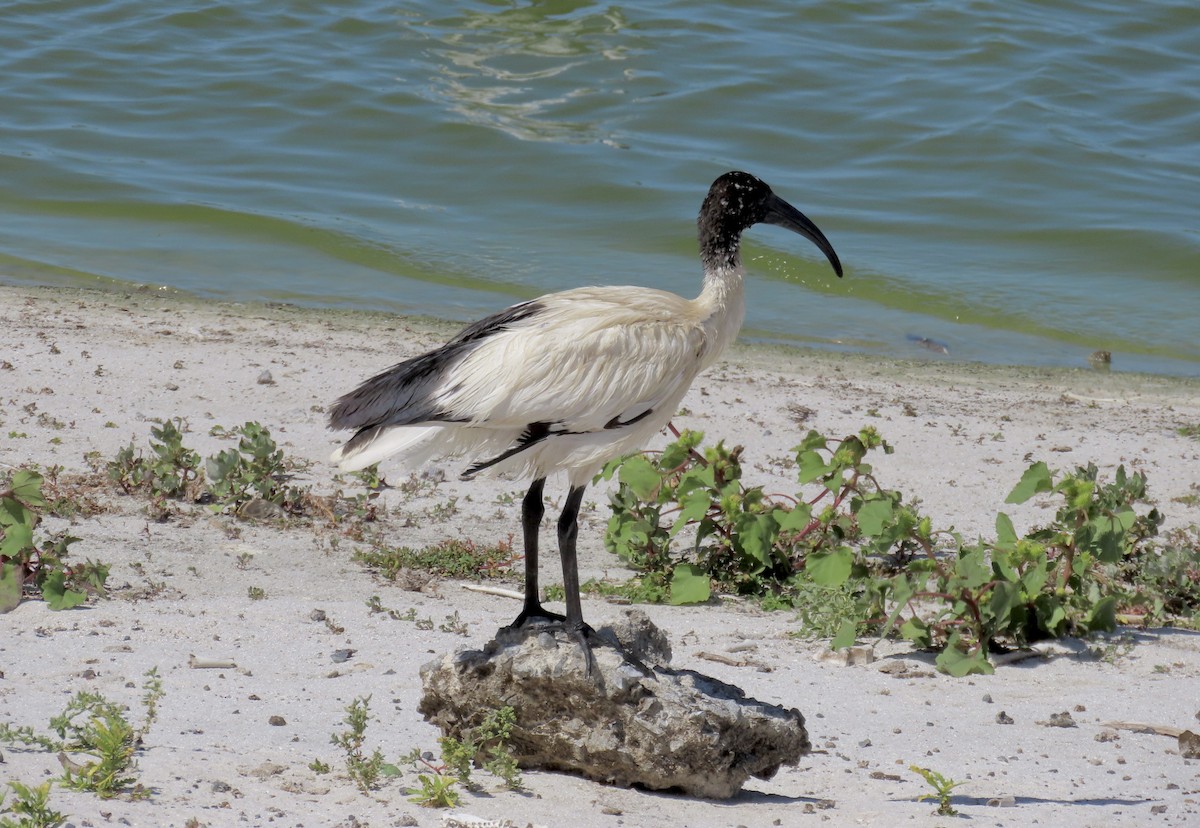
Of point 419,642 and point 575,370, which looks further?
point 419,642

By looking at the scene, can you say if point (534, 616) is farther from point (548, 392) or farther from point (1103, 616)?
point (1103, 616)

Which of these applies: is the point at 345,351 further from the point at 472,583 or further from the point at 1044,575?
the point at 1044,575

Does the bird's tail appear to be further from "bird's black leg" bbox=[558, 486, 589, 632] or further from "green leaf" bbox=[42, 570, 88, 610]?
"green leaf" bbox=[42, 570, 88, 610]

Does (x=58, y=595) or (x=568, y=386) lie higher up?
(x=568, y=386)

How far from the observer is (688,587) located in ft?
23.1

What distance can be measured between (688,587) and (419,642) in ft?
4.66

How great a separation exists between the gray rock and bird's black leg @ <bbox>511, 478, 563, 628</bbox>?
0.43m

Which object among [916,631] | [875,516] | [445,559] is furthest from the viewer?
[445,559]

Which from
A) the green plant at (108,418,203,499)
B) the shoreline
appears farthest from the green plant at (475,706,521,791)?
the shoreline

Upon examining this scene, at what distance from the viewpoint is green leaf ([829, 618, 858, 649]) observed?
6188mm

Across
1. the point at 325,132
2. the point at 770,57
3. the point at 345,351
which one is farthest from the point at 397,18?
the point at 345,351

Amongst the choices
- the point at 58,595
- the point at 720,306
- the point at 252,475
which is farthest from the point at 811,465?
the point at 58,595

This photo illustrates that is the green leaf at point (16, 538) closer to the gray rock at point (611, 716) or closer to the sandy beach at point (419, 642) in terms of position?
the sandy beach at point (419, 642)

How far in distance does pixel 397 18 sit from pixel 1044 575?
18.0 metres
